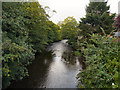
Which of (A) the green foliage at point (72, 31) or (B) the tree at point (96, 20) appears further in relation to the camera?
(A) the green foliage at point (72, 31)

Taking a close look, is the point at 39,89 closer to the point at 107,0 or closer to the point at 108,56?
the point at 108,56

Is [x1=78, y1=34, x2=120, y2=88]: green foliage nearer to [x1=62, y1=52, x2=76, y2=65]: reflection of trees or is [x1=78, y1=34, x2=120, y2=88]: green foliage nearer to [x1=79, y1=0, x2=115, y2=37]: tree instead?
[x1=62, y1=52, x2=76, y2=65]: reflection of trees

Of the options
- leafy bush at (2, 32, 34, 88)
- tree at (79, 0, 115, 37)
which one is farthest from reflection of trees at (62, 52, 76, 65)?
leafy bush at (2, 32, 34, 88)

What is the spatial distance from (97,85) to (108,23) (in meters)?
9.18

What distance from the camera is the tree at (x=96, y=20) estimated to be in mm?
10277

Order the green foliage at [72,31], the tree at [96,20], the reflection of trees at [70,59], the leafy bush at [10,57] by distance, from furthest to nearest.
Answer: the green foliage at [72,31], the tree at [96,20], the reflection of trees at [70,59], the leafy bush at [10,57]

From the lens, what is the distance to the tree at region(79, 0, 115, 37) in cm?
1028

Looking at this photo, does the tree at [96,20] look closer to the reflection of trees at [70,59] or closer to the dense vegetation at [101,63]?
the reflection of trees at [70,59]

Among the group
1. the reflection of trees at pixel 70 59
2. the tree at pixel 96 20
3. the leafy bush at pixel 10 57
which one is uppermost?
the tree at pixel 96 20

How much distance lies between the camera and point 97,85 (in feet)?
12.4

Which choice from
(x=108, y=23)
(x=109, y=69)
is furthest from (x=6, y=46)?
(x=108, y=23)

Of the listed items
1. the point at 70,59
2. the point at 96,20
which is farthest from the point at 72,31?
the point at 70,59

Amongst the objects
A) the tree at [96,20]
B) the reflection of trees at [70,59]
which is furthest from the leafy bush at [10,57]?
the tree at [96,20]

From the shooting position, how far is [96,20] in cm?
1066
